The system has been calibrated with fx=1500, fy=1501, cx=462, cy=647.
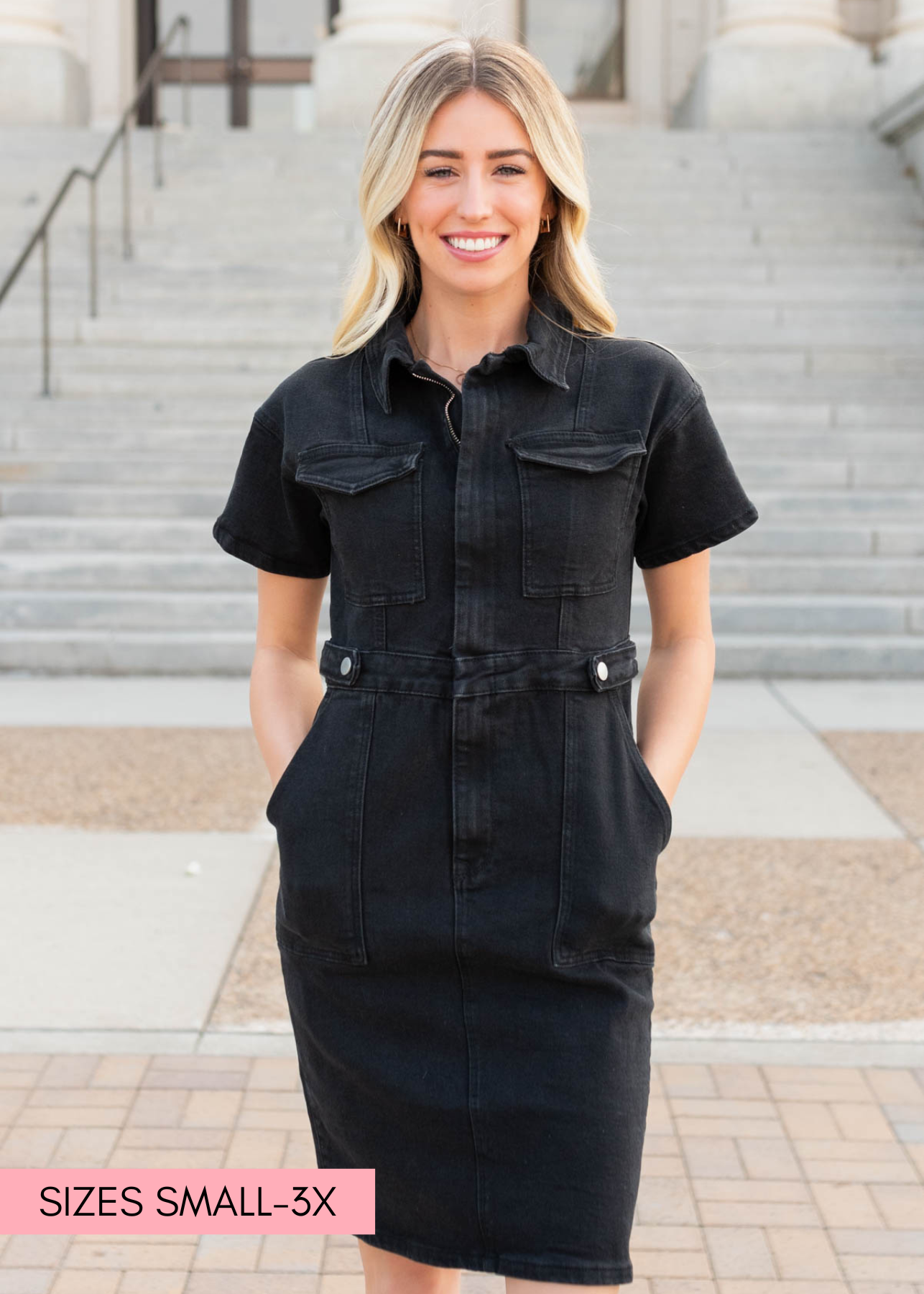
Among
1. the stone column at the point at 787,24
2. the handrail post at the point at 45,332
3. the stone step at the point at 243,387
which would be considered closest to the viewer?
the handrail post at the point at 45,332

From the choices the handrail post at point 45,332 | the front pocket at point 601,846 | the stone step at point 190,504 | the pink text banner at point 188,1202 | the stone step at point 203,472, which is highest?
the handrail post at point 45,332

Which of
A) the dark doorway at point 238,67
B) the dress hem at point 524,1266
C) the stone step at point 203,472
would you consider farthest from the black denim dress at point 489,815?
the dark doorway at point 238,67

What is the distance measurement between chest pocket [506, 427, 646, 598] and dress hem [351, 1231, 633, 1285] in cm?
78

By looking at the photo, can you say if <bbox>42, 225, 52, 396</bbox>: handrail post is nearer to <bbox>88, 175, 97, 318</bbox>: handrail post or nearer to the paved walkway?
<bbox>88, 175, 97, 318</bbox>: handrail post

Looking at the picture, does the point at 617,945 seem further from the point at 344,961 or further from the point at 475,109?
the point at 475,109

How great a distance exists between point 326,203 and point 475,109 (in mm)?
11216

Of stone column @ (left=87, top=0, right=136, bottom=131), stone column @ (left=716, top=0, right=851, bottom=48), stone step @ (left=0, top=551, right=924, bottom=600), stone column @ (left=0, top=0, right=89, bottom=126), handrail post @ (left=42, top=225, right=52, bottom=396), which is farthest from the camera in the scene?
stone column @ (left=87, top=0, right=136, bottom=131)

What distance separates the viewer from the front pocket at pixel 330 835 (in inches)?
69.8

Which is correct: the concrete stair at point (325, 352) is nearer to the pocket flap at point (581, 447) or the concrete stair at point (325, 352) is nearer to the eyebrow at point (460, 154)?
the eyebrow at point (460, 154)

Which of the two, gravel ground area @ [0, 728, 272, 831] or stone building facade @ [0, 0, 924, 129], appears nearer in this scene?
gravel ground area @ [0, 728, 272, 831]

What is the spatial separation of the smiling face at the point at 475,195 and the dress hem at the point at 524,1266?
3.83 ft

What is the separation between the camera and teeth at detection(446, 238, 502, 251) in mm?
1830

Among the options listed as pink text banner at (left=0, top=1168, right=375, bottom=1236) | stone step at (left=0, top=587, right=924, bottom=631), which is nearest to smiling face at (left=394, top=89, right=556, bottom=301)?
pink text banner at (left=0, top=1168, right=375, bottom=1236)

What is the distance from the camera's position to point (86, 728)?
6.47 metres
